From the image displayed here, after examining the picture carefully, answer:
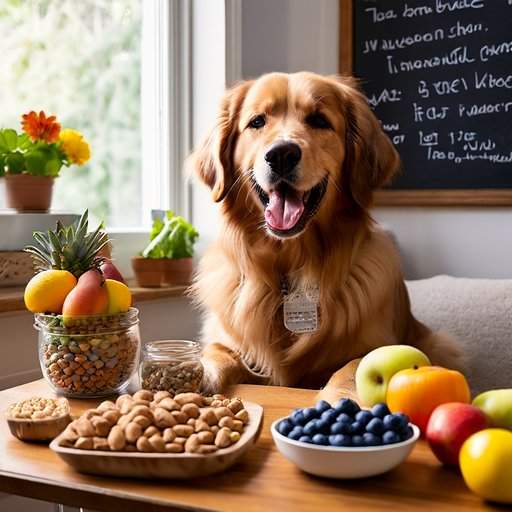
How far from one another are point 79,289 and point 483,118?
67.3 inches

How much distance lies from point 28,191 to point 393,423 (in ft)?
4.12

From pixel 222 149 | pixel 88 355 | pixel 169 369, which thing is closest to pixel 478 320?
pixel 222 149

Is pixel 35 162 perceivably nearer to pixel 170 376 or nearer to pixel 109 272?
pixel 109 272

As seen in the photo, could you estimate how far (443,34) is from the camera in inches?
93.4

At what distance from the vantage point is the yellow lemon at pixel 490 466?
0.70 meters

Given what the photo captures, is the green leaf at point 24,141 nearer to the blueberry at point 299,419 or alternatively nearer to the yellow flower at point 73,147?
the yellow flower at point 73,147

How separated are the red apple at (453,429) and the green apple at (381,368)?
17cm

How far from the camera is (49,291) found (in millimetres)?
1128

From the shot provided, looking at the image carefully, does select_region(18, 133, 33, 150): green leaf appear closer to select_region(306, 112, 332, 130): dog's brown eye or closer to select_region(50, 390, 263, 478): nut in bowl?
select_region(306, 112, 332, 130): dog's brown eye

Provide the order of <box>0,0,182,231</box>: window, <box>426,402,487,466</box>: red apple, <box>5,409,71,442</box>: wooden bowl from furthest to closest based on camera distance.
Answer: <box>0,0,182,231</box>: window, <box>5,409,71,442</box>: wooden bowl, <box>426,402,487,466</box>: red apple

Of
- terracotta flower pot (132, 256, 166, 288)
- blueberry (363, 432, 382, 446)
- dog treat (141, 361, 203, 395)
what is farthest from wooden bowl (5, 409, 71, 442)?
terracotta flower pot (132, 256, 166, 288)

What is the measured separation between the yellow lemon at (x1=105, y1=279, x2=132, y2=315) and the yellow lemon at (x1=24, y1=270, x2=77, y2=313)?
0.06m

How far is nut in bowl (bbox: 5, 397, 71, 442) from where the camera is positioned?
0.91m

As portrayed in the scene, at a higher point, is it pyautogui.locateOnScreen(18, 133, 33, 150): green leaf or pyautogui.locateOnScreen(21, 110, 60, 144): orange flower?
pyautogui.locateOnScreen(21, 110, 60, 144): orange flower
